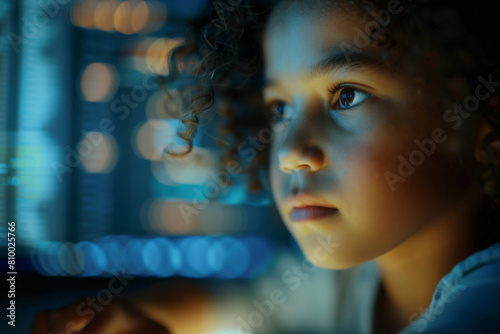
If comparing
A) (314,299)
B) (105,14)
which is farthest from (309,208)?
(105,14)

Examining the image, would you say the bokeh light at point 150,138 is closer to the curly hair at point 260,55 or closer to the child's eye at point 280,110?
the curly hair at point 260,55

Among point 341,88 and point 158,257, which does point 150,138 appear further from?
point 341,88

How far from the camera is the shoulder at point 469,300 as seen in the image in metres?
0.42

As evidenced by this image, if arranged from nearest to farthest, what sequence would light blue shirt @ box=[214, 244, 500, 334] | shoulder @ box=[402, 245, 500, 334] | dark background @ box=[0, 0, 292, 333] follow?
shoulder @ box=[402, 245, 500, 334] < light blue shirt @ box=[214, 244, 500, 334] < dark background @ box=[0, 0, 292, 333]

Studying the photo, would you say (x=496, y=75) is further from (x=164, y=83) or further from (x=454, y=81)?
(x=164, y=83)

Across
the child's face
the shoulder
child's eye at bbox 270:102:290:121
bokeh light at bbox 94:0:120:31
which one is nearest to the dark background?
bokeh light at bbox 94:0:120:31

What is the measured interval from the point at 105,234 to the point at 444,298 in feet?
2.56

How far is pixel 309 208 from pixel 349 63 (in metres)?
0.20

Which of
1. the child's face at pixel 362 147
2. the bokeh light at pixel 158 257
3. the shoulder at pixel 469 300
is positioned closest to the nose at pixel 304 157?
the child's face at pixel 362 147

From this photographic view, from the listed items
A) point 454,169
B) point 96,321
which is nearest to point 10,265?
point 96,321

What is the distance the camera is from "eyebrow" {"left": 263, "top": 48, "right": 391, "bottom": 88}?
1.91 ft

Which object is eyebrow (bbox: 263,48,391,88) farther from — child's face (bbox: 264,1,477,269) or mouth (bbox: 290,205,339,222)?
mouth (bbox: 290,205,339,222)

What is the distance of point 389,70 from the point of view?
58 cm

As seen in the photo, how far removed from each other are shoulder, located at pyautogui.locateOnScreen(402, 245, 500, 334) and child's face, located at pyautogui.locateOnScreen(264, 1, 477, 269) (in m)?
0.08
